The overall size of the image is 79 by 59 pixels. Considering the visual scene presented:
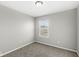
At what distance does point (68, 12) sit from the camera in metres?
2.79

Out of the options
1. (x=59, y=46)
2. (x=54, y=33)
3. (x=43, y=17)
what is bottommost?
(x=59, y=46)

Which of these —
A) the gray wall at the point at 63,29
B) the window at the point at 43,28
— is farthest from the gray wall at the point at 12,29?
the gray wall at the point at 63,29

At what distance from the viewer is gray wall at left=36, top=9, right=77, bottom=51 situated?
2.66 m

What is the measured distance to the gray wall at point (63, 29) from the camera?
8.73 ft

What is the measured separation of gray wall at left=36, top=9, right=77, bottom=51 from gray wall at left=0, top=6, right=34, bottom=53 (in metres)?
1.71

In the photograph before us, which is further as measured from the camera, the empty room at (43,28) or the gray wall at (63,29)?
the gray wall at (63,29)

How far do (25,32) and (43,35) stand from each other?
1.43m

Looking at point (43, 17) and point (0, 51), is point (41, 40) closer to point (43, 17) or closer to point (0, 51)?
point (43, 17)

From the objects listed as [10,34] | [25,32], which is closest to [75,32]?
[25,32]

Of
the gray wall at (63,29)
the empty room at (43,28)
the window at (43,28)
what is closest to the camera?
the empty room at (43,28)

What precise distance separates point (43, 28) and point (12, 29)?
2.24 metres

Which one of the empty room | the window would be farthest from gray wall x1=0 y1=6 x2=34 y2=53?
the window

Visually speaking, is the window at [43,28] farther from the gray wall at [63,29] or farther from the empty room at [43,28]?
the gray wall at [63,29]

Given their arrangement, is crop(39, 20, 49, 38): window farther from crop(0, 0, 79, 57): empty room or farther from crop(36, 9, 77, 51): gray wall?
crop(36, 9, 77, 51): gray wall
